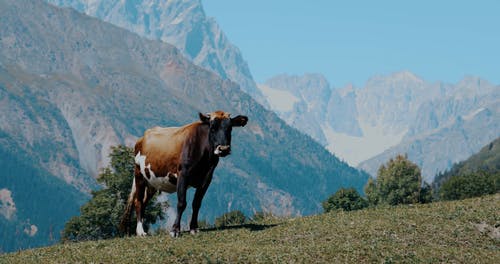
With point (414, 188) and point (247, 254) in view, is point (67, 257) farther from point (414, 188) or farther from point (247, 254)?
point (414, 188)

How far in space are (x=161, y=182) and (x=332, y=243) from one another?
27.5ft

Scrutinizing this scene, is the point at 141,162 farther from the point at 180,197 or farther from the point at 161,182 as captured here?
the point at 180,197

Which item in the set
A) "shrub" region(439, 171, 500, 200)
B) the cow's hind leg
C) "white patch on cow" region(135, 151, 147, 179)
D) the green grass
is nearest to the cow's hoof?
the green grass

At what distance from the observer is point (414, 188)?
15162 centimetres

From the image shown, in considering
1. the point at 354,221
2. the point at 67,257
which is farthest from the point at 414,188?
the point at 67,257

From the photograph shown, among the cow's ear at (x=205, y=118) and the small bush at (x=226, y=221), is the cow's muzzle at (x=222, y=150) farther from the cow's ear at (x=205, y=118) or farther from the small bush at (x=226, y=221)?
the small bush at (x=226, y=221)

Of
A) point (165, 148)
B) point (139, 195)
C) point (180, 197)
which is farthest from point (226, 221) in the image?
point (180, 197)

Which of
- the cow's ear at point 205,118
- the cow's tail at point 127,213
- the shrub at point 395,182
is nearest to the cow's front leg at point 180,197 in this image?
the cow's ear at point 205,118

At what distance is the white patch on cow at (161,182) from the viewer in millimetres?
29031

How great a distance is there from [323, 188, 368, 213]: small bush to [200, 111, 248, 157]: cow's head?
103595 millimetres

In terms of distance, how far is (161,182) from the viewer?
2945 cm

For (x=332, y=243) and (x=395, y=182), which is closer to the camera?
(x=332, y=243)

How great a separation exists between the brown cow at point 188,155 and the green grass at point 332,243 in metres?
1.94

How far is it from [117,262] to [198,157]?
274 inches
